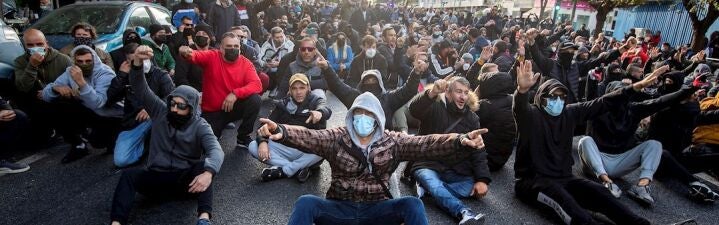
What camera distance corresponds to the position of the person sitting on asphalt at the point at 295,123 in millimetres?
4918

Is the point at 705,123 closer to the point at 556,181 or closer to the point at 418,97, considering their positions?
the point at 556,181

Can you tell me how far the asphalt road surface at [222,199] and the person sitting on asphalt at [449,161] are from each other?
213 mm

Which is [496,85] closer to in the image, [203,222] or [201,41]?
[203,222]

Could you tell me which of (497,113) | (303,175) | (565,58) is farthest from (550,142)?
(565,58)

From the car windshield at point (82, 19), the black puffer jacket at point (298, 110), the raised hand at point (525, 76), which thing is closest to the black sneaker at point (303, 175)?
the black puffer jacket at point (298, 110)

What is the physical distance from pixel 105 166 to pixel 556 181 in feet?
15.5

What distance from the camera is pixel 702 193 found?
16.5ft

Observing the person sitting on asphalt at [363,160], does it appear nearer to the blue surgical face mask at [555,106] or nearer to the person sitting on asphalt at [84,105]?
the blue surgical face mask at [555,106]

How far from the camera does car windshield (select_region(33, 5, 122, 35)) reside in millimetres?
7453

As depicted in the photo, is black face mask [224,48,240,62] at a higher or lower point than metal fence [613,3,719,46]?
lower

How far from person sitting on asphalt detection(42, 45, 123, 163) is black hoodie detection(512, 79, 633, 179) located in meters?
4.53

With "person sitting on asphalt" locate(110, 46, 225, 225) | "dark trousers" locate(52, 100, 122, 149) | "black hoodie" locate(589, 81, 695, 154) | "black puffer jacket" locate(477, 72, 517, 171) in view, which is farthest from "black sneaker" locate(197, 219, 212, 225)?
"black hoodie" locate(589, 81, 695, 154)

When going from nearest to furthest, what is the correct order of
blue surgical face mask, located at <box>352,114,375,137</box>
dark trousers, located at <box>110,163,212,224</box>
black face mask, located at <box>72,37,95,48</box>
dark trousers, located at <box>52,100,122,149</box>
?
1. blue surgical face mask, located at <box>352,114,375,137</box>
2. dark trousers, located at <box>110,163,212,224</box>
3. dark trousers, located at <box>52,100,122,149</box>
4. black face mask, located at <box>72,37,95,48</box>

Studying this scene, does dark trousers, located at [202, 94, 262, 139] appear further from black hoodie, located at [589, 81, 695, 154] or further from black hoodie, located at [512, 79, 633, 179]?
black hoodie, located at [589, 81, 695, 154]
